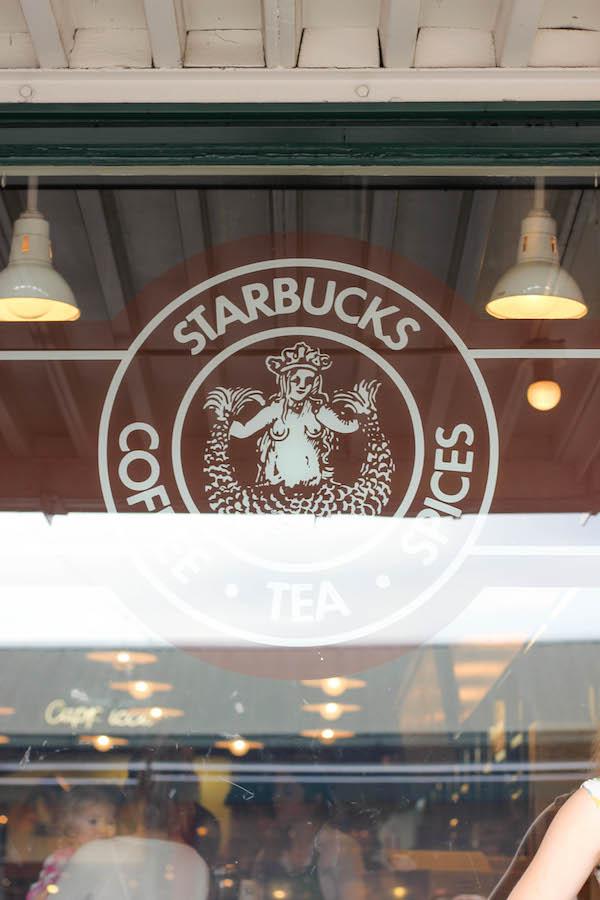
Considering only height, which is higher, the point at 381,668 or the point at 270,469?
the point at 270,469

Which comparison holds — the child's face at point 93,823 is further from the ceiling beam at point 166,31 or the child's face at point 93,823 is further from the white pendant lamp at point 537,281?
Result: the ceiling beam at point 166,31

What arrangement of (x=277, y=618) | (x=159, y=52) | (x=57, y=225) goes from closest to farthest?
(x=159, y=52) → (x=277, y=618) → (x=57, y=225)

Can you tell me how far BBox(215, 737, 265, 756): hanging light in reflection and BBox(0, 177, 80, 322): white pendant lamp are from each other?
1.25 metres

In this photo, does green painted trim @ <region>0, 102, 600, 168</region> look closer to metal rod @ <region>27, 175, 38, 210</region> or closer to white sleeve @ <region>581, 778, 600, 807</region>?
metal rod @ <region>27, 175, 38, 210</region>

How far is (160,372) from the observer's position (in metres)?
2.79

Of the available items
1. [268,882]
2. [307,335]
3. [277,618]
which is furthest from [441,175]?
[268,882]

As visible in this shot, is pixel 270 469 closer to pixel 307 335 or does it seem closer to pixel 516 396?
pixel 307 335

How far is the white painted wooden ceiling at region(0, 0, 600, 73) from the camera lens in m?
2.45

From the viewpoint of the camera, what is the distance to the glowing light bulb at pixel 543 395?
2.80 meters

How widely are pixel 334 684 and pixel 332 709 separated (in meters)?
0.06

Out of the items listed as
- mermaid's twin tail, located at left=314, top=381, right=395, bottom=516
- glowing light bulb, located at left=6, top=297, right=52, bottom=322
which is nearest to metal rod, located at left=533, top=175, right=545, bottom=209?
mermaid's twin tail, located at left=314, top=381, right=395, bottom=516

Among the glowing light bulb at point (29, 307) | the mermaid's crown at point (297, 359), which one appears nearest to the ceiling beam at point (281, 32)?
the mermaid's crown at point (297, 359)

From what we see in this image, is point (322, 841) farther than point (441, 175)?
No

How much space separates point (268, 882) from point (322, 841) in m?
0.17
